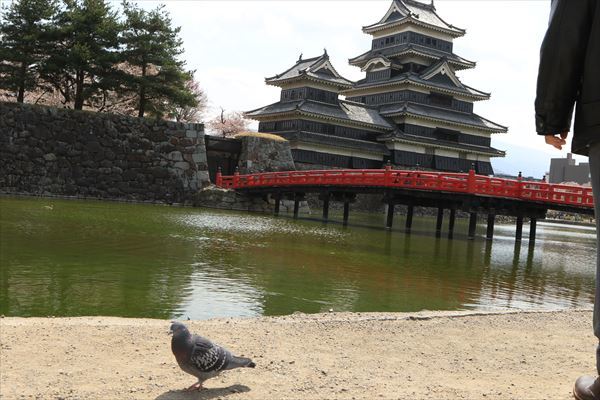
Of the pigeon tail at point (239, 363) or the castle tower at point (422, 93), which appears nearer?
the pigeon tail at point (239, 363)

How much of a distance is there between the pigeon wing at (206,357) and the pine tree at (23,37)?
2817 centimetres

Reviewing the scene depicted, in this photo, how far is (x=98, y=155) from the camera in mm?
29469

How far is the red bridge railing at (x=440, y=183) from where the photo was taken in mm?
22016

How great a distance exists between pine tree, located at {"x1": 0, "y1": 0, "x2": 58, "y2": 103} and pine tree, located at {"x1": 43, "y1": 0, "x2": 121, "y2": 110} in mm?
645

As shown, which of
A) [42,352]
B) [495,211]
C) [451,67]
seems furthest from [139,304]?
[451,67]

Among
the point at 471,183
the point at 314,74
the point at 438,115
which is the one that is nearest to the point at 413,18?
the point at 438,115

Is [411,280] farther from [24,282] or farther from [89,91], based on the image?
[89,91]

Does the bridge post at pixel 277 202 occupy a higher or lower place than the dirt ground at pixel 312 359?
higher

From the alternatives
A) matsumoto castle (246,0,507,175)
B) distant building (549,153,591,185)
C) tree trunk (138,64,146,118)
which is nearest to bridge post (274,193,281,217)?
tree trunk (138,64,146,118)

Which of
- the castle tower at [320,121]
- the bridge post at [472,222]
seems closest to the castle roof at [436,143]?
the castle tower at [320,121]

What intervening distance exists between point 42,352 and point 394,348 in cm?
281

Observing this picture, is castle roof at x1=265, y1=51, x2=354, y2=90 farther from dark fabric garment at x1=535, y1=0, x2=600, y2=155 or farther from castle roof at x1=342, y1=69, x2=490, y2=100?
dark fabric garment at x1=535, y1=0, x2=600, y2=155

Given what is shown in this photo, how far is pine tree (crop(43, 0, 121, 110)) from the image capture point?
28.7 m

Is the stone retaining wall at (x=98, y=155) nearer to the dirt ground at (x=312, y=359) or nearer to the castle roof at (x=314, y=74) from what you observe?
the castle roof at (x=314, y=74)
